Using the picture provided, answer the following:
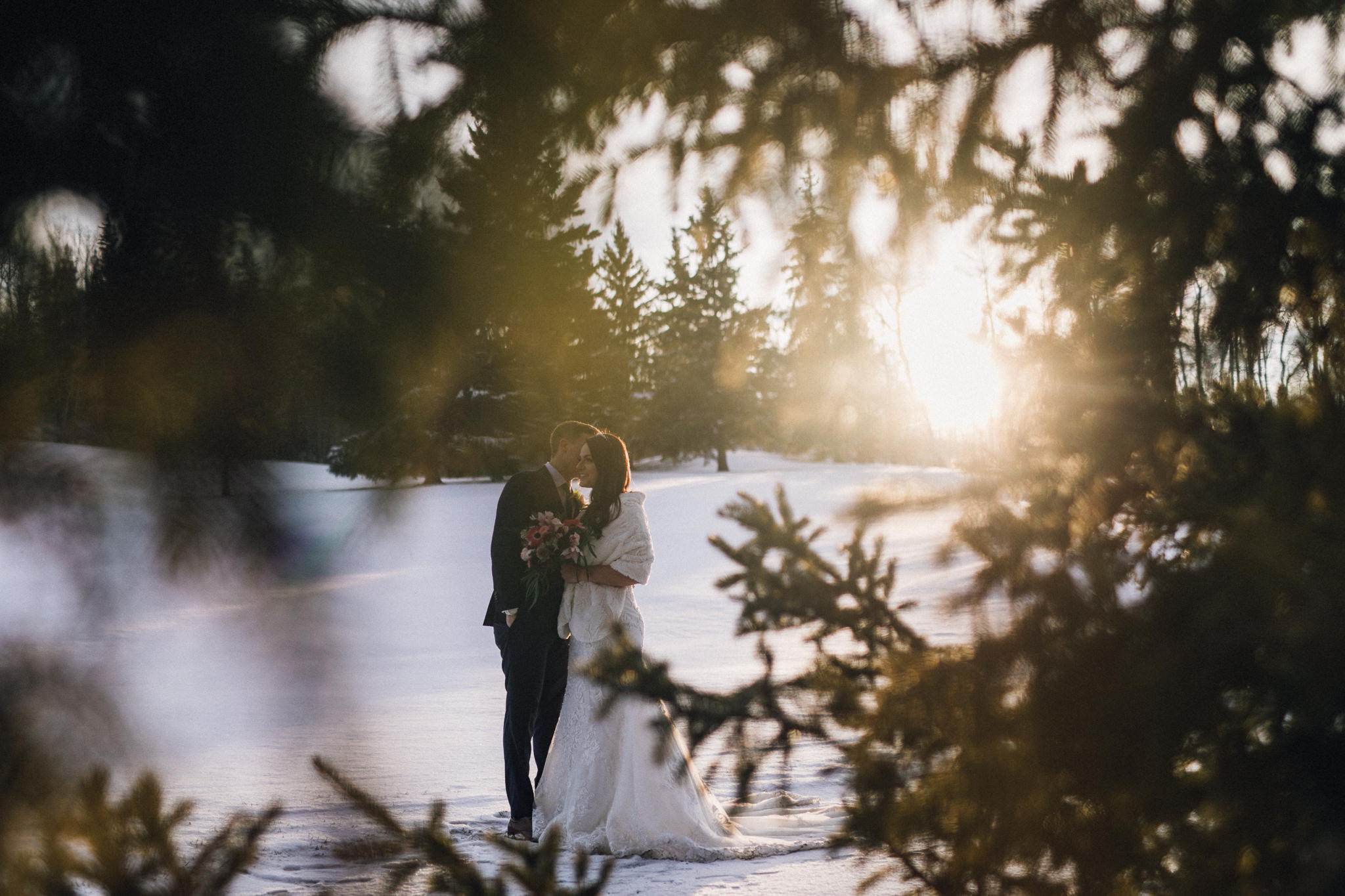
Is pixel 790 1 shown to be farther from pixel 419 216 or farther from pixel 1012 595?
pixel 1012 595

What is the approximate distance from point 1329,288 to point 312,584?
2050mm

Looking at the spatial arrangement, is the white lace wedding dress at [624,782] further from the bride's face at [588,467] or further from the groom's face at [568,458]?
the groom's face at [568,458]

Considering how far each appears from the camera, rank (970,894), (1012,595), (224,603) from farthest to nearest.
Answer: (970,894) < (1012,595) < (224,603)

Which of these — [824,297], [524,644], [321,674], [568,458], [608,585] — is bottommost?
[524,644]

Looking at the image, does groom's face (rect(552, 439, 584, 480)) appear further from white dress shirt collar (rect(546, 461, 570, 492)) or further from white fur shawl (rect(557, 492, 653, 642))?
white fur shawl (rect(557, 492, 653, 642))

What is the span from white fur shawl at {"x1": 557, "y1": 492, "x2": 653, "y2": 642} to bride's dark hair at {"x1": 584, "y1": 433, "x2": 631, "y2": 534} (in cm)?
5

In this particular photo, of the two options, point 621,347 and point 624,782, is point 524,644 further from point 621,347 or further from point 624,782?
point 621,347

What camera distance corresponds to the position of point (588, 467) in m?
5.35

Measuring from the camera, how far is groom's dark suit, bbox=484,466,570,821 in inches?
199

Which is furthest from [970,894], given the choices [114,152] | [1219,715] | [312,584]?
[114,152]

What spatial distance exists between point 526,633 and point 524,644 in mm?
62

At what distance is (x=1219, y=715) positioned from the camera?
1.44m

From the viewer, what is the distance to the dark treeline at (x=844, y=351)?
1248mm

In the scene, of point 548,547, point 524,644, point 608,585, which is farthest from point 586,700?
point 548,547
